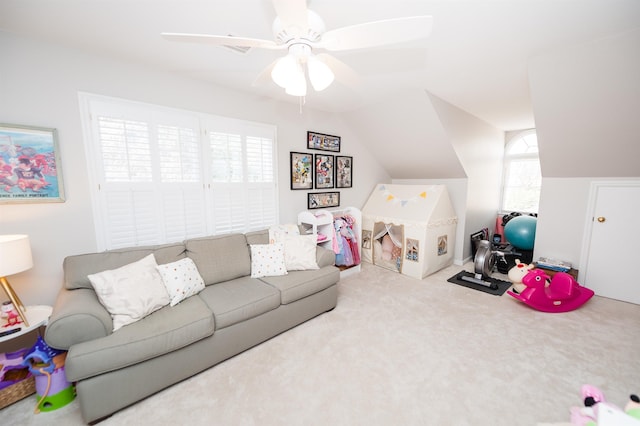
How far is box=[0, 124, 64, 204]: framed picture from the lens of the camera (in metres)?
1.93

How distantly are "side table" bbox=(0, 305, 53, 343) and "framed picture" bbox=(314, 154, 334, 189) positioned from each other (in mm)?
3086

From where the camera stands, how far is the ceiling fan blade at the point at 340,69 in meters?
1.48

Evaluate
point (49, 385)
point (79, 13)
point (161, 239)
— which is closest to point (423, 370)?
point (49, 385)

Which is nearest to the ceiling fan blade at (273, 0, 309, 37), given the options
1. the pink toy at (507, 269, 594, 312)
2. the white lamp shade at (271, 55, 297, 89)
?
the white lamp shade at (271, 55, 297, 89)

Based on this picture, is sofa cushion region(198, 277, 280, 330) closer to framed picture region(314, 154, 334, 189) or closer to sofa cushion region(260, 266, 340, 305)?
sofa cushion region(260, 266, 340, 305)

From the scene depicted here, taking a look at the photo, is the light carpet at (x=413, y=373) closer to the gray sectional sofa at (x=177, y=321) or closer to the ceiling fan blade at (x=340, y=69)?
the gray sectional sofa at (x=177, y=321)

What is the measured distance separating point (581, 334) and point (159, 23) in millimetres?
4343

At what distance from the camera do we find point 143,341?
164cm

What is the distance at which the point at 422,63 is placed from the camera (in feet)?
7.81

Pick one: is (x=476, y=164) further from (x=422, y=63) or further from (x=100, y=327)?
(x=100, y=327)

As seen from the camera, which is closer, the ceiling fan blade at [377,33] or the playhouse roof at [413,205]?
the ceiling fan blade at [377,33]

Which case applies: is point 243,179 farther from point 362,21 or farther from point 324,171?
point 362,21

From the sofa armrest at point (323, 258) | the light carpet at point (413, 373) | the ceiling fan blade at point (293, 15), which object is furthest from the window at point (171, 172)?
the ceiling fan blade at point (293, 15)

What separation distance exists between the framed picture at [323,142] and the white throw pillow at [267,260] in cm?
172
